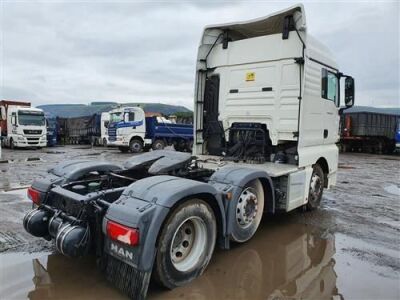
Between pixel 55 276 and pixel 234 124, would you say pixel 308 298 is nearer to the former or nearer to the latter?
pixel 55 276

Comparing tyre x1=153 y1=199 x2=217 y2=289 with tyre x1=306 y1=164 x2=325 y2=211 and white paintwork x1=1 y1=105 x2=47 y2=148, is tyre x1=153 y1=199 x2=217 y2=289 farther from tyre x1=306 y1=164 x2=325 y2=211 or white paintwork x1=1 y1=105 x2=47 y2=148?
white paintwork x1=1 y1=105 x2=47 y2=148

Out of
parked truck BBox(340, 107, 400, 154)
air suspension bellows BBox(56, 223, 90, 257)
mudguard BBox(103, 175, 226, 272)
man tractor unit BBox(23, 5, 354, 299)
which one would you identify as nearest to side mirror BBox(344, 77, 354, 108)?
man tractor unit BBox(23, 5, 354, 299)

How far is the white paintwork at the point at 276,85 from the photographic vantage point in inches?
216

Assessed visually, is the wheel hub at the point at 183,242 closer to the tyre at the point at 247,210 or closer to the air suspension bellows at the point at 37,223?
the tyre at the point at 247,210

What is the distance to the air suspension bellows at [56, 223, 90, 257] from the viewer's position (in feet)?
10.0

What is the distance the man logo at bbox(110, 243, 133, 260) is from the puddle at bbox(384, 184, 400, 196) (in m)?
7.91

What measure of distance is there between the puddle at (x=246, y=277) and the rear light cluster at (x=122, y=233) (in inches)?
25.1

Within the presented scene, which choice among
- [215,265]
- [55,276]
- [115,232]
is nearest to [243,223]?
[215,265]

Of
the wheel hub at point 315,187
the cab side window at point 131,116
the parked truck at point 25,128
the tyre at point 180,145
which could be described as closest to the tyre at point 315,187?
the wheel hub at point 315,187

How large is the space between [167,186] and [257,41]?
3811mm

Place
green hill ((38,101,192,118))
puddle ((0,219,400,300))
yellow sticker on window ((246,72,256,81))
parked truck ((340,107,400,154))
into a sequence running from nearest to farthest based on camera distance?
puddle ((0,219,400,300)) < yellow sticker on window ((246,72,256,81)) < parked truck ((340,107,400,154)) < green hill ((38,101,192,118))

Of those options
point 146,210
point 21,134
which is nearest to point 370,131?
point 146,210

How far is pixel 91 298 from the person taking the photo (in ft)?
10.2

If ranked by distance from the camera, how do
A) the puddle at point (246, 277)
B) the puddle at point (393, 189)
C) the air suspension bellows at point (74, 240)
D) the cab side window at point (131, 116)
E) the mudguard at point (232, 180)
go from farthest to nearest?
the cab side window at point (131, 116), the puddle at point (393, 189), the mudguard at point (232, 180), the puddle at point (246, 277), the air suspension bellows at point (74, 240)
